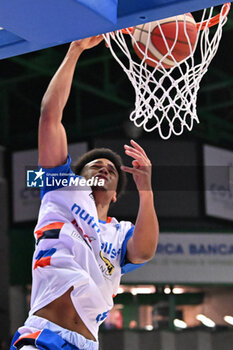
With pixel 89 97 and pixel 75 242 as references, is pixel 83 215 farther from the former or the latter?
pixel 89 97

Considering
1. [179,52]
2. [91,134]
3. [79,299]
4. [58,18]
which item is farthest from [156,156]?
[58,18]

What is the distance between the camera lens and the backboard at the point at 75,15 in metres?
1.92

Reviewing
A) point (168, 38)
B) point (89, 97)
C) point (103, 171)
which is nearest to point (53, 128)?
point (103, 171)

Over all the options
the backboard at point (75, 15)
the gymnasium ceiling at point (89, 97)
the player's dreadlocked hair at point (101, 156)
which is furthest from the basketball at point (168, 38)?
the gymnasium ceiling at point (89, 97)

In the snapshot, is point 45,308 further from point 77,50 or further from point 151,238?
point 77,50

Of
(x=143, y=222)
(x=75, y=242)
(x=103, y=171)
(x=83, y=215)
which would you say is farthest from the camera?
(x=103, y=171)

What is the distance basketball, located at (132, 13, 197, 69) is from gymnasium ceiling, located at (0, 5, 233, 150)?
17.2ft

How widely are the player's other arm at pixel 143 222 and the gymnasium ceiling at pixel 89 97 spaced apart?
5746 mm

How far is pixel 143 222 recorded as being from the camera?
3082 mm

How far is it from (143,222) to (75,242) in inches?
15.9

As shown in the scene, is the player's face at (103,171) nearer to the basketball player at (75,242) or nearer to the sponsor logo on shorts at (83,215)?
the basketball player at (75,242)

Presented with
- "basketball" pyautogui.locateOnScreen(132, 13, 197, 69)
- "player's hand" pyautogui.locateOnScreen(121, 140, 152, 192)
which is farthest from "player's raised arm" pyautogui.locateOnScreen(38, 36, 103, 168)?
"basketball" pyautogui.locateOnScreen(132, 13, 197, 69)

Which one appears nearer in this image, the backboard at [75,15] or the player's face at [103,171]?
the backboard at [75,15]

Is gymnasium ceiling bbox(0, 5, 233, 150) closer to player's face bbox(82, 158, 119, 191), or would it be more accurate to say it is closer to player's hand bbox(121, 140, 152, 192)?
player's face bbox(82, 158, 119, 191)
